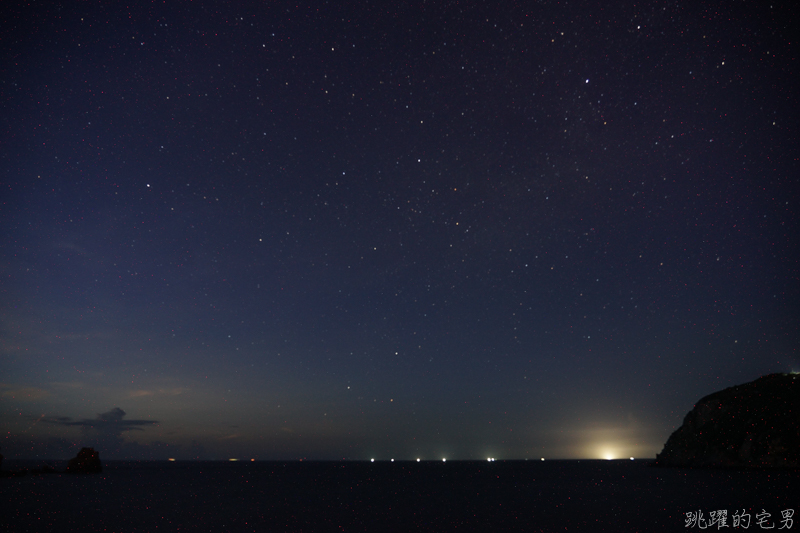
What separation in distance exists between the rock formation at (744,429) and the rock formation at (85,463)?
13457cm

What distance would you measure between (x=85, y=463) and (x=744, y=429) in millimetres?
140596

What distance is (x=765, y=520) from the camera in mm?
24188

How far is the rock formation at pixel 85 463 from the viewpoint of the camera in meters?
91.2

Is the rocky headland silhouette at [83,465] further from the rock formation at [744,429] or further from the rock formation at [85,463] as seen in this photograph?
the rock formation at [744,429]

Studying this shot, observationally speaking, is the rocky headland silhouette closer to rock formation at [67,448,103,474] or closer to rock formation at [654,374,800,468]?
rock formation at [67,448,103,474]

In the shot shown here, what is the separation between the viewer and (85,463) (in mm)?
92500

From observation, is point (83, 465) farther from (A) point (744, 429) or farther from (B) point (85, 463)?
(A) point (744, 429)

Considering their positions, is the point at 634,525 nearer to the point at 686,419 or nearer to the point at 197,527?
the point at 197,527

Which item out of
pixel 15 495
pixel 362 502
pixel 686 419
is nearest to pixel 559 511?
pixel 362 502

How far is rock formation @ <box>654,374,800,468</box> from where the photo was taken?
253 feet

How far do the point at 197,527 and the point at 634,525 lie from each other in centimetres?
2756

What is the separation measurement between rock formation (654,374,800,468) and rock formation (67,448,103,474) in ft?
442

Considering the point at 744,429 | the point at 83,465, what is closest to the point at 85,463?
the point at 83,465

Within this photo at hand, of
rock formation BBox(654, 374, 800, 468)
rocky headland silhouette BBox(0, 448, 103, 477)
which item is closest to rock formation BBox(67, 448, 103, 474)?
rocky headland silhouette BBox(0, 448, 103, 477)
